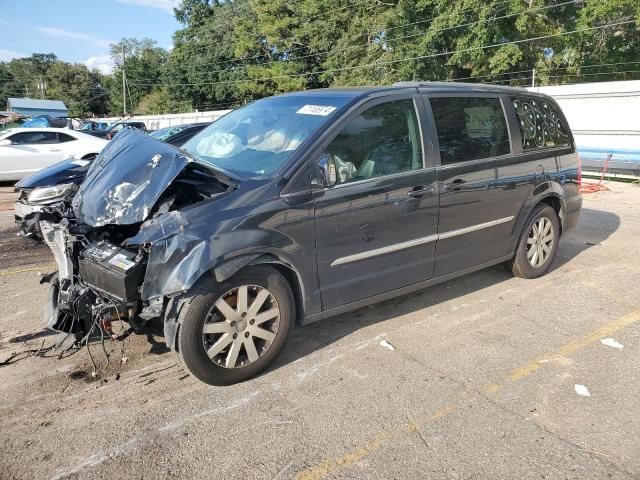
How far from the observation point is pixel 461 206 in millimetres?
4223

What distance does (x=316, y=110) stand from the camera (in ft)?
12.3

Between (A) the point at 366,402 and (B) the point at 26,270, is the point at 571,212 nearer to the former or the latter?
(A) the point at 366,402

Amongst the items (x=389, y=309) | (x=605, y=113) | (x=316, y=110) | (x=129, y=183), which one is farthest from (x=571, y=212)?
(x=605, y=113)

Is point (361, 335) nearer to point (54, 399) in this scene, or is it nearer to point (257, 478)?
point (257, 478)

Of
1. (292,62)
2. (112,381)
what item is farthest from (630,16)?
(112,381)

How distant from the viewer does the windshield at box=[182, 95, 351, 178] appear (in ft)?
11.6

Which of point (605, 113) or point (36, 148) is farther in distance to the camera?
point (605, 113)

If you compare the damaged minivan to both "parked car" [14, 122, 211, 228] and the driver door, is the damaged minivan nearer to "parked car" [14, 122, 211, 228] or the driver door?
the driver door

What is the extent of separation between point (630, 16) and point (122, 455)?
3539 cm

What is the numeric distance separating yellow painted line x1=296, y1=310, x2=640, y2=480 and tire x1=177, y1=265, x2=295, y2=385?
0.93 meters

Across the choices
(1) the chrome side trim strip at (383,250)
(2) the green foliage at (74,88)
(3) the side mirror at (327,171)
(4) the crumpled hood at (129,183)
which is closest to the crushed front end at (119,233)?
(4) the crumpled hood at (129,183)

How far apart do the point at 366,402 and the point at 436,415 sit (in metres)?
0.42

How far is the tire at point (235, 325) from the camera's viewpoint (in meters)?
3.02

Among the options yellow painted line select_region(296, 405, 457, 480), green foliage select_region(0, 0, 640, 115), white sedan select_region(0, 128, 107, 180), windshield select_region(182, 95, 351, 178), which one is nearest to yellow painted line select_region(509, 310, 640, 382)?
yellow painted line select_region(296, 405, 457, 480)
